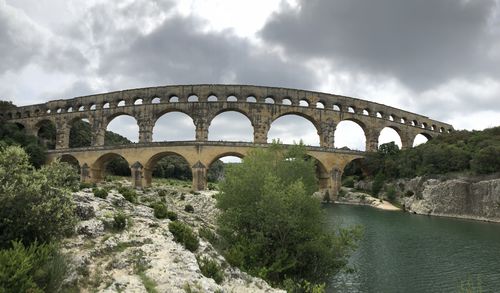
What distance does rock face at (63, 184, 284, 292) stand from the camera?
36.4 ft

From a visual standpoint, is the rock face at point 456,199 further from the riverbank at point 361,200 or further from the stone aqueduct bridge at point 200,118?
the stone aqueduct bridge at point 200,118

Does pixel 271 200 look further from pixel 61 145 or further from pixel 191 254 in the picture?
pixel 61 145

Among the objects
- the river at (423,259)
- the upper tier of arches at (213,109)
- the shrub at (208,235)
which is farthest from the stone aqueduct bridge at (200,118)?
the shrub at (208,235)

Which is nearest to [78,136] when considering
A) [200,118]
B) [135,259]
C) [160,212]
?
[200,118]

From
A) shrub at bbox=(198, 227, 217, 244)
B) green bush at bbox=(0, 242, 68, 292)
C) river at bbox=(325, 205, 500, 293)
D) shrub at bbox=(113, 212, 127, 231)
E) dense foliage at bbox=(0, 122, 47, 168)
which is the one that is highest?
dense foliage at bbox=(0, 122, 47, 168)

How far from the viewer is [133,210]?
18.2 metres

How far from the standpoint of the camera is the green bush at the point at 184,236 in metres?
14.9

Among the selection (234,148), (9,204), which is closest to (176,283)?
(9,204)

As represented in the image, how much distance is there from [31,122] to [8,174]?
56.4 metres

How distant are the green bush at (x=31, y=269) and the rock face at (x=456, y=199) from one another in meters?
40.8

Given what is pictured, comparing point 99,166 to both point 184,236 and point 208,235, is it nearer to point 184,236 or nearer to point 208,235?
point 208,235

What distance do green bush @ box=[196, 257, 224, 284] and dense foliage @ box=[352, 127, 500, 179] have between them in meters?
38.8

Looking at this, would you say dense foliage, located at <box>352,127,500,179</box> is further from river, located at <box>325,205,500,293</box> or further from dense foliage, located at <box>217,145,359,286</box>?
dense foliage, located at <box>217,145,359,286</box>

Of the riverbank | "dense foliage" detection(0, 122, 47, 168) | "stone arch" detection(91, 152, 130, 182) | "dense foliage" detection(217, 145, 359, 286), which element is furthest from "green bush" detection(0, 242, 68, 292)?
"dense foliage" detection(0, 122, 47, 168)
